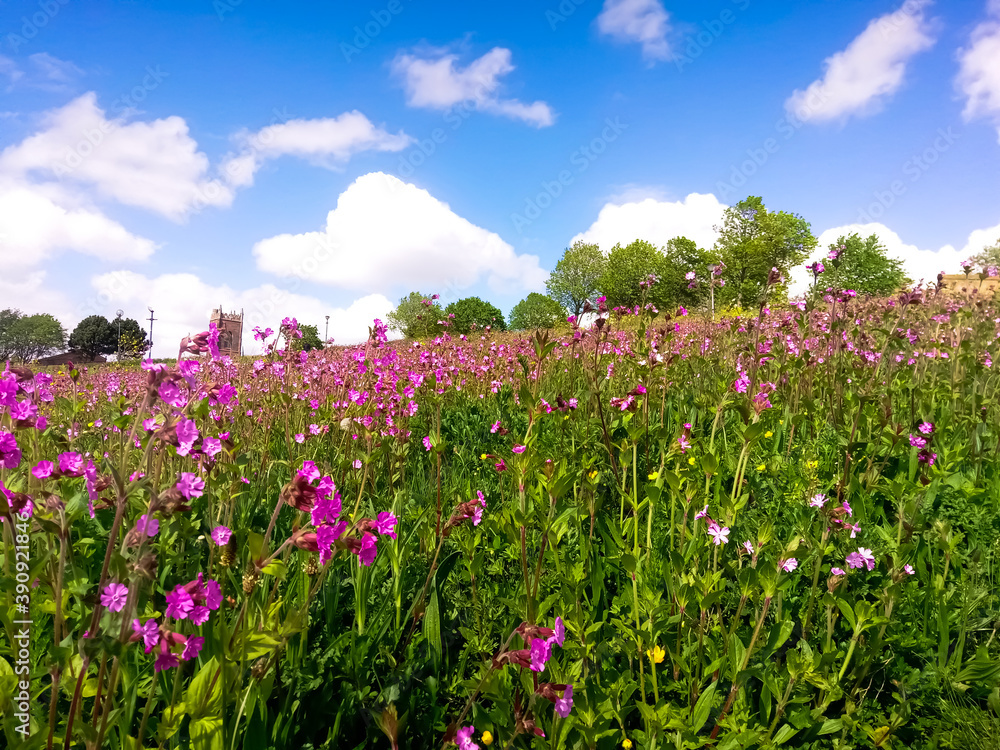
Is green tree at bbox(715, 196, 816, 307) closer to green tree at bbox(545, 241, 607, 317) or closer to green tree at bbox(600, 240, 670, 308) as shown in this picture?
green tree at bbox(600, 240, 670, 308)

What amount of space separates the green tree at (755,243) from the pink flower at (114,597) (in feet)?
178

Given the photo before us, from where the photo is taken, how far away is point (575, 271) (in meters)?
70.7

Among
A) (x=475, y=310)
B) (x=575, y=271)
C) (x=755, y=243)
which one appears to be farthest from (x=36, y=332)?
(x=755, y=243)

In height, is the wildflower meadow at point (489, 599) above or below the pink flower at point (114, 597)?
below

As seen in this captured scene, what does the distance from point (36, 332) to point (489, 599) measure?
94142mm

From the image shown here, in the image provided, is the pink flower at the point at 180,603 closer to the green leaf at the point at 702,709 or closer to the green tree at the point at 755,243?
the green leaf at the point at 702,709

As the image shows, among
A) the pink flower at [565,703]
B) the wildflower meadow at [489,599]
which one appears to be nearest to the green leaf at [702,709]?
the wildflower meadow at [489,599]

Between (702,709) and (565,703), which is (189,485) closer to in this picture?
(565,703)

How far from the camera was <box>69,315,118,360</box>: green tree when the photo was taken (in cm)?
7519

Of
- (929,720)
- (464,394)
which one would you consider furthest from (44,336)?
(929,720)

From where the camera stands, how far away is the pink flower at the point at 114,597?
3.49 feet

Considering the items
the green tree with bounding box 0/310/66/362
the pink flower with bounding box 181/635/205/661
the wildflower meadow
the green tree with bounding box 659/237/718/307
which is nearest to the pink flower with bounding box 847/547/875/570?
the wildflower meadow

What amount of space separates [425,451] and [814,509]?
267 centimetres

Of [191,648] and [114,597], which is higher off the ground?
[114,597]
